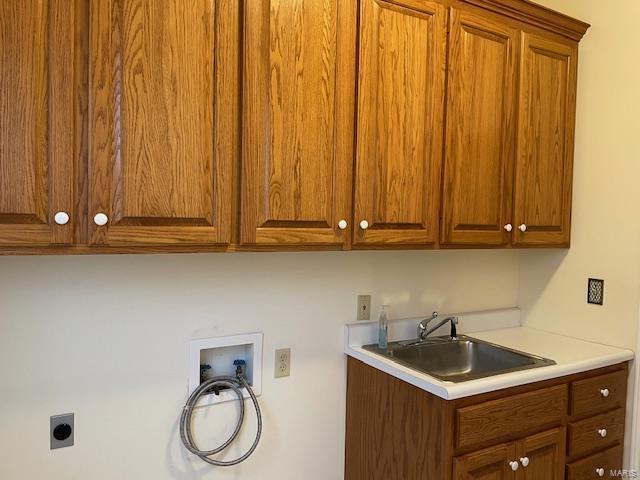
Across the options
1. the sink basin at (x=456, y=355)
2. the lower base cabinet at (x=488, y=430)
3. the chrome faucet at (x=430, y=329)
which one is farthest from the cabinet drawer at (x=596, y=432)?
the chrome faucet at (x=430, y=329)

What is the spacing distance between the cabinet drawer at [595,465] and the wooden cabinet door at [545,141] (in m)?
0.89

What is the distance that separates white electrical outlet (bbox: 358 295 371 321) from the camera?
2117 mm

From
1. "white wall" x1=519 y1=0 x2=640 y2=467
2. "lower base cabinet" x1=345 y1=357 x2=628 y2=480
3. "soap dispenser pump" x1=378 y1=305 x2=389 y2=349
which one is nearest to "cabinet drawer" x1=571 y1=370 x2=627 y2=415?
"lower base cabinet" x1=345 y1=357 x2=628 y2=480

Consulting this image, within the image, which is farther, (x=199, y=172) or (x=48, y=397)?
(x=48, y=397)

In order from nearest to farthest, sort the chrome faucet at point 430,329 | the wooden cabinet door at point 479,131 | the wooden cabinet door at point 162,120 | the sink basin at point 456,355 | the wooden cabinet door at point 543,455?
the wooden cabinet door at point 162,120, the wooden cabinet door at point 543,455, the wooden cabinet door at point 479,131, the sink basin at point 456,355, the chrome faucet at point 430,329

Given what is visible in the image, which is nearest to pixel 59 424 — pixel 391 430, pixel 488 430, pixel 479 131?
pixel 391 430

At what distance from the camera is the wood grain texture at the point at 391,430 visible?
63.6 inches

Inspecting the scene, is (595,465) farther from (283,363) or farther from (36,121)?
(36,121)

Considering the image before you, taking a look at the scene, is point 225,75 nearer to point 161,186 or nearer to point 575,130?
point 161,186

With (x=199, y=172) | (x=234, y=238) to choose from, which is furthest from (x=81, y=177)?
(x=234, y=238)

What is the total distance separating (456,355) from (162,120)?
158 centimetres

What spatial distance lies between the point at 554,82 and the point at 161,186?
1767 millimetres

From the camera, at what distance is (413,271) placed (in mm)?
2266

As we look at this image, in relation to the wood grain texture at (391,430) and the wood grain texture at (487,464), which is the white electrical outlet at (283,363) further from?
the wood grain texture at (487,464)
